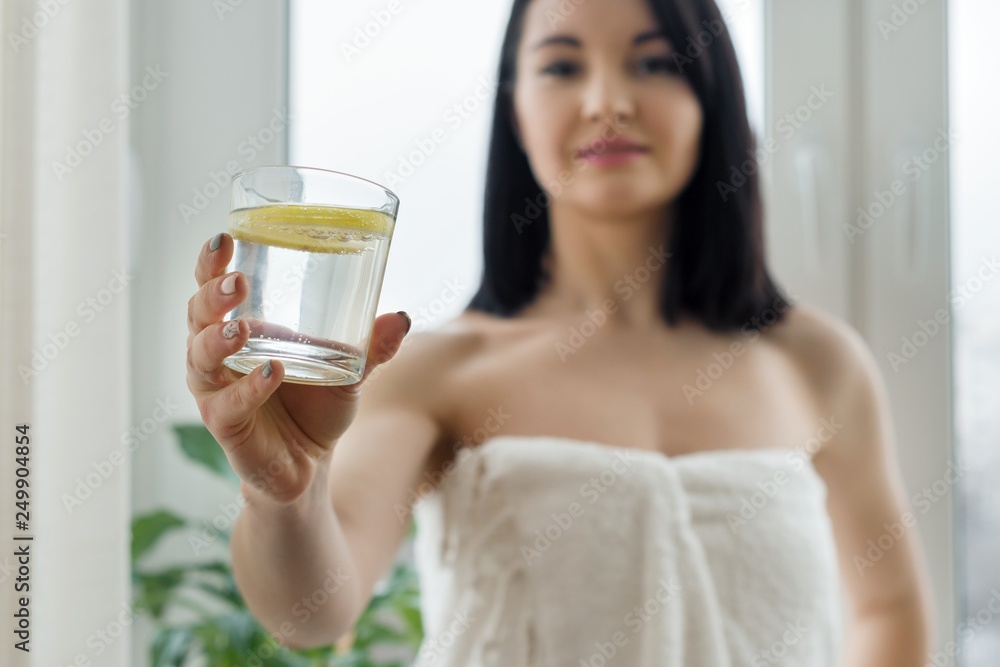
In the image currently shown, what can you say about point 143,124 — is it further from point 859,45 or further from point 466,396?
point 859,45

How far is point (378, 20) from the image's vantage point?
1.27 meters

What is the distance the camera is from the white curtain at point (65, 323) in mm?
756

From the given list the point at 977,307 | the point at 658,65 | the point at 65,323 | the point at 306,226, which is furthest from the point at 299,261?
the point at 977,307

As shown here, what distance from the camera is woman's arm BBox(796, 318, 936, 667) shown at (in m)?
1.03

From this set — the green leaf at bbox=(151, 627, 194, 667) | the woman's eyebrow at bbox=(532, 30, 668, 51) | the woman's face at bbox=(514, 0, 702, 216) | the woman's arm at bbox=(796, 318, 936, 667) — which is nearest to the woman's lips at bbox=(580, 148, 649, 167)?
the woman's face at bbox=(514, 0, 702, 216)

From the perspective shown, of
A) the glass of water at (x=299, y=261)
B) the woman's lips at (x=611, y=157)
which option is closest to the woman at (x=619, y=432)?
the woman's lips at (x=611, y=157)

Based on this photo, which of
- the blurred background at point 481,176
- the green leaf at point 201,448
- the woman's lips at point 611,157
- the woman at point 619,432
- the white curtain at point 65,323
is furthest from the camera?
the blurred background at point 481,176

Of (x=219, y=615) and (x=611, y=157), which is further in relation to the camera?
(x=219, y=615)

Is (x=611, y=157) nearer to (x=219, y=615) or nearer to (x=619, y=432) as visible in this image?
(x=619, y=432)

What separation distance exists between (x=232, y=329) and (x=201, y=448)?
25.6 inches

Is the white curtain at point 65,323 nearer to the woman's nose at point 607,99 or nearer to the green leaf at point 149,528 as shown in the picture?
the green leaf at point 149,528

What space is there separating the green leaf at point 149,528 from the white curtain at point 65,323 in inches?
8.3

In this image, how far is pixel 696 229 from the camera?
3.71 ft

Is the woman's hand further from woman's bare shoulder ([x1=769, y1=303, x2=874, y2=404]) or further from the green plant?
woman's bare shoulder ([x1=769, y1=303, x2=874, y2=404])
